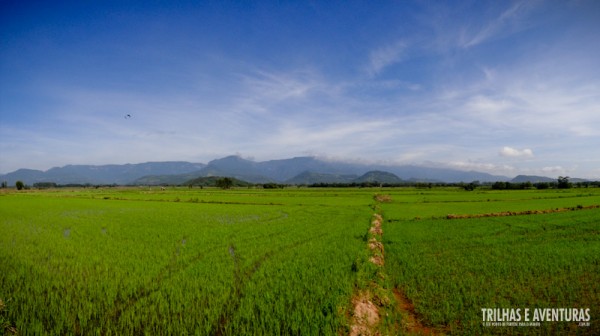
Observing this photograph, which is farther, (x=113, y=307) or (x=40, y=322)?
(x=113, y=307)

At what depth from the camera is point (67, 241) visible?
42.7ft

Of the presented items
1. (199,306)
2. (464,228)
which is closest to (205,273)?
(199,306)

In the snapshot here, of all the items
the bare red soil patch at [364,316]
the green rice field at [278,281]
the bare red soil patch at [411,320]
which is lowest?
the bare red soil patch at [411,320]

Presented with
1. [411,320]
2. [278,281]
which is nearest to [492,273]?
[411,320]

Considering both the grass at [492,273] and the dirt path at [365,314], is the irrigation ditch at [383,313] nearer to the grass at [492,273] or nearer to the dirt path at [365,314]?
the dirt path at [365,314]

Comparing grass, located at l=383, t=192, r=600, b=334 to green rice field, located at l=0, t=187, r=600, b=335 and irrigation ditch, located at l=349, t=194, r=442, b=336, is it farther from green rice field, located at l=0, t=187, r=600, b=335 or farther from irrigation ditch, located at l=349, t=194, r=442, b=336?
irrigation ditch, located at l=349, t=194, r=442, b=336

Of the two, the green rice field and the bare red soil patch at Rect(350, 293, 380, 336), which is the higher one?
the green rice field

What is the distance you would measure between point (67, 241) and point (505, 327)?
55.7 feet

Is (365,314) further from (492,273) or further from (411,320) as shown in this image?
(492,273)

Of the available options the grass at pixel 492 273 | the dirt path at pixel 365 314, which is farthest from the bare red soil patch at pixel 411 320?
the dirt path at pixel 365 314

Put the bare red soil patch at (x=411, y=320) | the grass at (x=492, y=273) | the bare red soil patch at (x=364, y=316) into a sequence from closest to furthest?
the bare red soil patch at (x=364, y=316)
the bare red soil patch at (x=411, y=320)
the grass at (x=492, y=273)

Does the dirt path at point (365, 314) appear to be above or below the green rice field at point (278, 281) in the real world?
below

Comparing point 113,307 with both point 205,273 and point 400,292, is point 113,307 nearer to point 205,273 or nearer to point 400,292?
point 205,273

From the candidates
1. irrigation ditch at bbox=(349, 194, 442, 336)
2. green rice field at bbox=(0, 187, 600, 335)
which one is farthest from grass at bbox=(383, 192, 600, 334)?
irrigation ditch at bbox=(349, 194, 442, 336)
